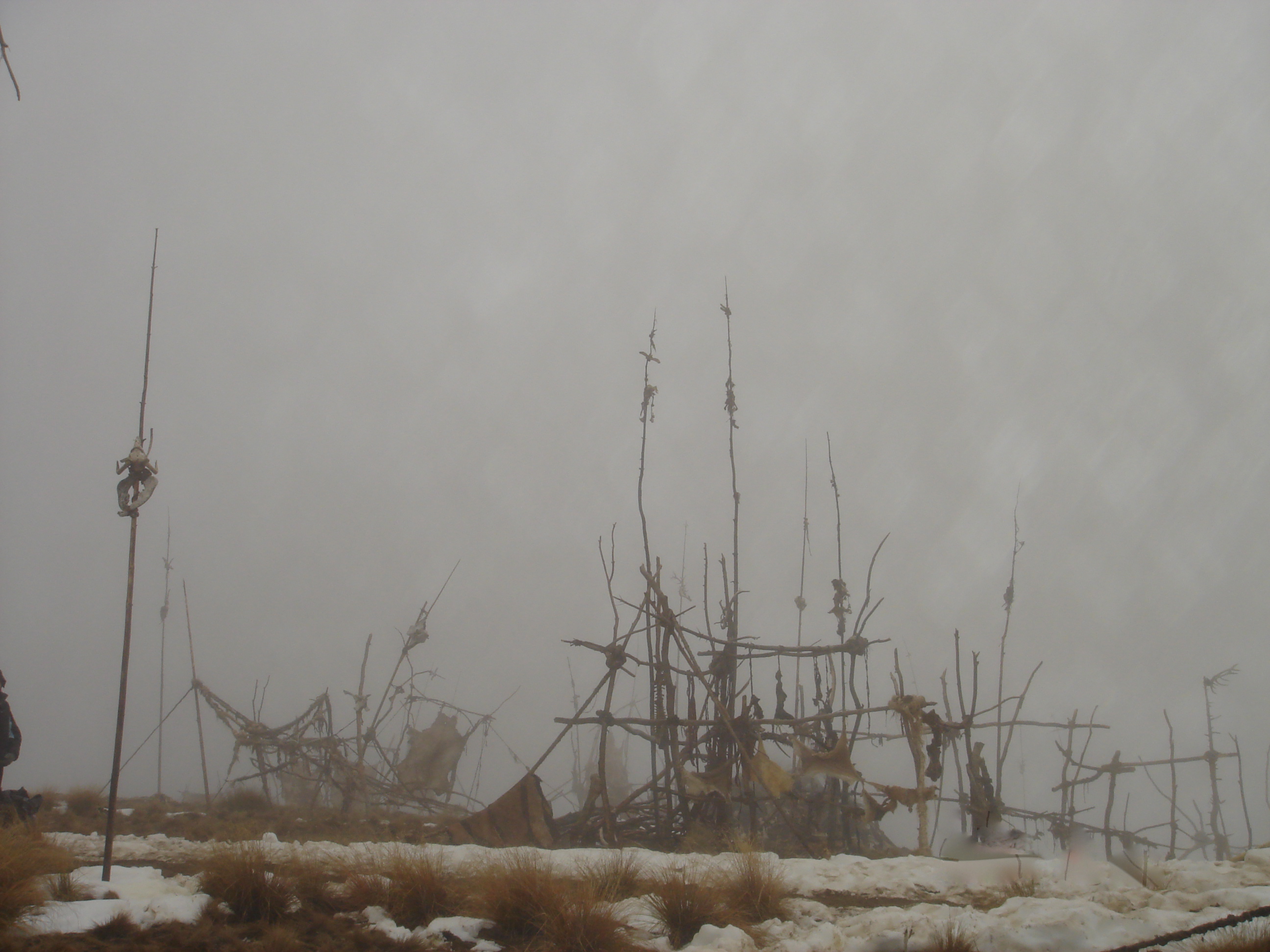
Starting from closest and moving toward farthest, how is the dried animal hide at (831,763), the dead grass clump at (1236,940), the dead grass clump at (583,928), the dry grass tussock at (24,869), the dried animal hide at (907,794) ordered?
the dead grass clump at (1236,940)
the dry grass tussock at (24,869)
the dead grass clump at (583,928)
the dried animal hide at (907,794)
the dried animal hide at (831,763)

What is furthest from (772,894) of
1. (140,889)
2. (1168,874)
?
(140,889)

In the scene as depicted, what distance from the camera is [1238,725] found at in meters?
41.5

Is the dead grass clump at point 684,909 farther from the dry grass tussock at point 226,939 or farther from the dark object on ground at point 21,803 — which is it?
the dark object on ground at point 21,803

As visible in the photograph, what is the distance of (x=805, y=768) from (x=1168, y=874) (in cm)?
398

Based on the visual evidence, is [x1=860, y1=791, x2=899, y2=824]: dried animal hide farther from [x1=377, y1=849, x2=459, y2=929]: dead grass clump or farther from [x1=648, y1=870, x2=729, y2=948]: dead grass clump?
[x1=377, y1=849, x2=459, y2=929]: dead grass clump

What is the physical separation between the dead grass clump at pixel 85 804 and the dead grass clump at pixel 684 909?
38.3 feet

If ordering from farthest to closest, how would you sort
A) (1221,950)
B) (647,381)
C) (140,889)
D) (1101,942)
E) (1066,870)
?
(647,381) < (1066,870) < (140,889) < (1101,942) < (1221,950)

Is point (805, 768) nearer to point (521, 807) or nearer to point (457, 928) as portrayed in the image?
point (521, 807)

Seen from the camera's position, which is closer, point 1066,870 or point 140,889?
point 140,889

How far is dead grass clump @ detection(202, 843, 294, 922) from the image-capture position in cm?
529

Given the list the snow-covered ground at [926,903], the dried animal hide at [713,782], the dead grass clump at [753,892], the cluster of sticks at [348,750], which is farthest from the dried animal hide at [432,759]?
the dead grass clump at [753,892]

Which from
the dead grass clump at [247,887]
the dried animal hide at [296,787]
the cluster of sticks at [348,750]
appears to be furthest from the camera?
the dried animal hide at [296,787]

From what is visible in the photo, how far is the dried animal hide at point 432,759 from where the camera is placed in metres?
15.2

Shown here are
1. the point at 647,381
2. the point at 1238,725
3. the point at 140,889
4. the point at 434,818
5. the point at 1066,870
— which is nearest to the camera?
the point at 140,889
